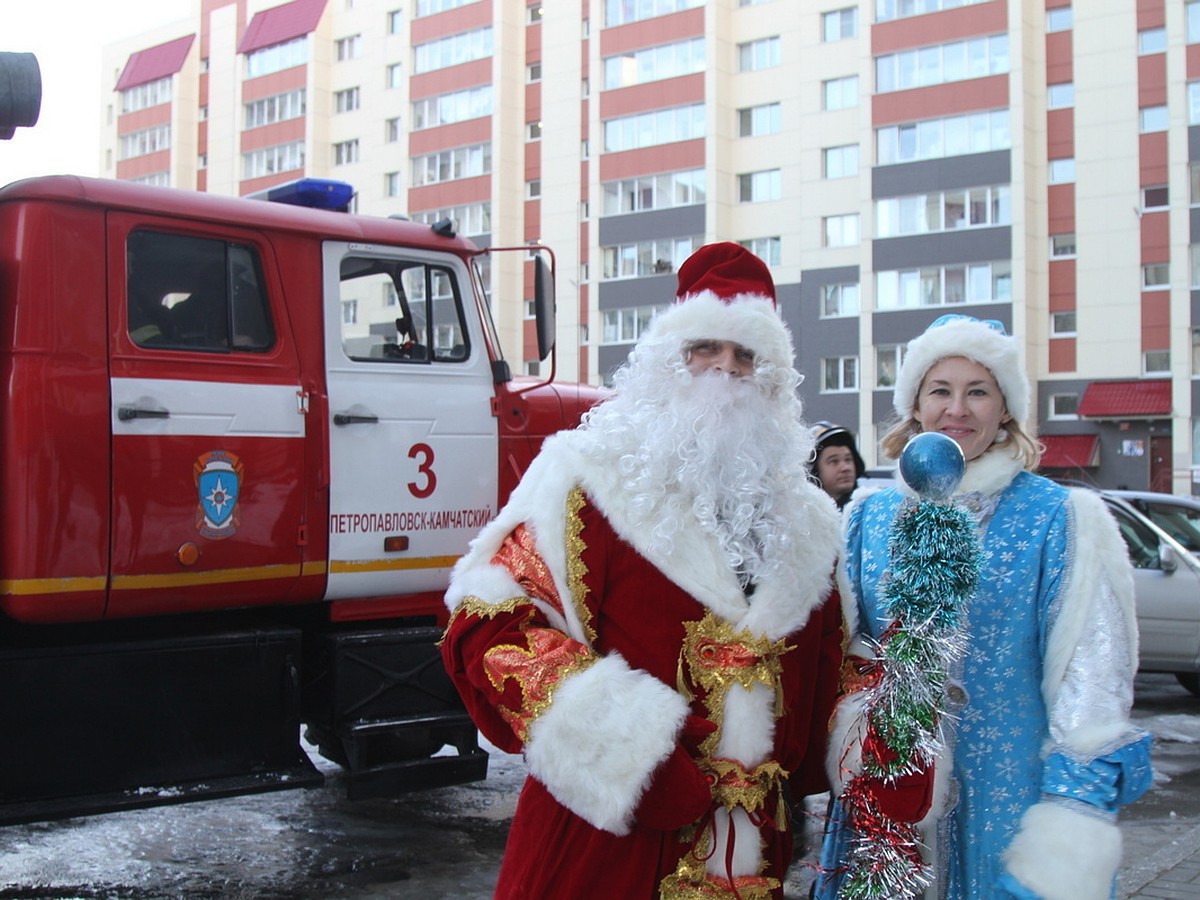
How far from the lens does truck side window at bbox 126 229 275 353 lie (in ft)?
16.3

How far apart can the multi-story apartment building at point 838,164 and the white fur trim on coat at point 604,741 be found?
94.6 ft

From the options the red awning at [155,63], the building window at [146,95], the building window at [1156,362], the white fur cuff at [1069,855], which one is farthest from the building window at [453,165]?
the white fur cuff at [1069,855]

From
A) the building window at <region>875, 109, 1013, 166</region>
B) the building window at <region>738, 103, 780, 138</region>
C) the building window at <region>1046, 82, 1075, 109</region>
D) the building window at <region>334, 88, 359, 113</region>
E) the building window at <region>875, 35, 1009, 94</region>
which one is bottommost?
the building window at <region>875, 109, 1013, 166</region>

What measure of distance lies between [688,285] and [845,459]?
13.9ft

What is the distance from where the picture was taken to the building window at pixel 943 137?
3503 centimetres

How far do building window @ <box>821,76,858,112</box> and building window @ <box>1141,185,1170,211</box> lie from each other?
878 cm

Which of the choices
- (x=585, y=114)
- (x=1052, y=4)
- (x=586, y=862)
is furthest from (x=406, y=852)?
(x=585, y=114)

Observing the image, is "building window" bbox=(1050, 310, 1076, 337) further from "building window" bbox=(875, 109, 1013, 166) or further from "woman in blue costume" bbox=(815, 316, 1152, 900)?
"woman in blue costume" bbox=(815, 316, 1152, 900)

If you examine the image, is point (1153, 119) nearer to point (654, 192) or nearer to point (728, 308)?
point (654, 192)

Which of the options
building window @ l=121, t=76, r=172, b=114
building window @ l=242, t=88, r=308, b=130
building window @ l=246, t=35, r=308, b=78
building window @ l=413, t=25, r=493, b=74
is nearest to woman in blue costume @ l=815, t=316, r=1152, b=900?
building window @ l=413, t=25, r=493, b=74

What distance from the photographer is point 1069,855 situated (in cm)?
236

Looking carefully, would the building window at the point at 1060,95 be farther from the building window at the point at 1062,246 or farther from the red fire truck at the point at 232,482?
the red fire truck at the point at 232,482

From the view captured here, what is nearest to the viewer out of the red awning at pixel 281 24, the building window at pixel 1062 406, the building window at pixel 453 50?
the building window at pixel 1062 406

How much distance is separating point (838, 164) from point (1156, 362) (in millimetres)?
10991
